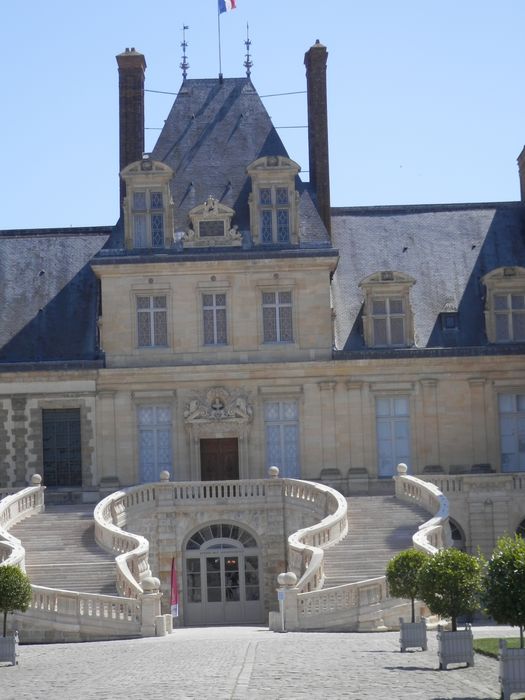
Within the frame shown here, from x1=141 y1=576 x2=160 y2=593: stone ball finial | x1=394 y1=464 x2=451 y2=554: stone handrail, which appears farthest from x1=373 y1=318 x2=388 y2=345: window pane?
x1=141 y1=576 x2=160 y2=593: stone ball finial

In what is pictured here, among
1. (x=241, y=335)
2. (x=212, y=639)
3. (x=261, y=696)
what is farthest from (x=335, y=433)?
(x=261, y=696)

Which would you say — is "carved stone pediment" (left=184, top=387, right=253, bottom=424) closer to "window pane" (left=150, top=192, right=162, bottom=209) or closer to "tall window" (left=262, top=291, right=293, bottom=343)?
"tall window" (left=262, top=291, right=293, bottom=343)

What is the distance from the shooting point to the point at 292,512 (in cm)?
4094

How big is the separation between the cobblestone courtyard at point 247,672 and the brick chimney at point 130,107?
1988 centimetres

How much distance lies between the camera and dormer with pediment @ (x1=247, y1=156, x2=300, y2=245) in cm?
4488

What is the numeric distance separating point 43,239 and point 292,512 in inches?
538

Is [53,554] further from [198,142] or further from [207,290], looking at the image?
[198,142]

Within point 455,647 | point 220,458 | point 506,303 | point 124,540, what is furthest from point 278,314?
point 455,647

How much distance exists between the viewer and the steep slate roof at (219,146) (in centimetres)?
4581

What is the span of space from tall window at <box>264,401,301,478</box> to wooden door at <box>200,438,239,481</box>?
38.6 inches

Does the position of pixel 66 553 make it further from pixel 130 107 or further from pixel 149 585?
pixel 130 107

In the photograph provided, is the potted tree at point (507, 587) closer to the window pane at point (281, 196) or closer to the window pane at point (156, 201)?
the window pane at point (281, 196)

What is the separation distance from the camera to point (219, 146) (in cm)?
4738

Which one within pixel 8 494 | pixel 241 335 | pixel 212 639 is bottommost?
pixel 212 639
